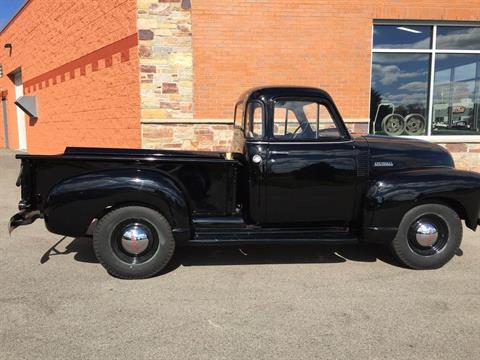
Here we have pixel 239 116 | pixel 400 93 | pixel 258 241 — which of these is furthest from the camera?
pixel 400 93

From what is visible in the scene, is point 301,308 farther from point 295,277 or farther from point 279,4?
point 279,4

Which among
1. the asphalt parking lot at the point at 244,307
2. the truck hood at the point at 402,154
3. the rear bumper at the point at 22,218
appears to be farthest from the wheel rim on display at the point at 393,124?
the rear bumper at the point at 22,218

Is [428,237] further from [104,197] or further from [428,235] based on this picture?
[104,197]

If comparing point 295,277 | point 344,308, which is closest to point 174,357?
point 344,308

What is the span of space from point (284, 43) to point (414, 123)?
10.9ft

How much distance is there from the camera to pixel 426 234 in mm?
4773

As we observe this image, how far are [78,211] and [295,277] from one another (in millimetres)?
2236

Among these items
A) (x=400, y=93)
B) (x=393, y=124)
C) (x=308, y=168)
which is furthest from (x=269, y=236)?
(x=400, y=93)

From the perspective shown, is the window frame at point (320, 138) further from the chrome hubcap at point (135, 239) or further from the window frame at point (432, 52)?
the window frame at point (432, 52)

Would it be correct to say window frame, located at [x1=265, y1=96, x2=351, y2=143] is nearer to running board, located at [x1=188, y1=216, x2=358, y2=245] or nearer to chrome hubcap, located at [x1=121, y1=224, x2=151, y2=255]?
running board, located at [x1=188, y1=216, x2=358, y2=245]

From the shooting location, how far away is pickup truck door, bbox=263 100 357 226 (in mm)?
4660

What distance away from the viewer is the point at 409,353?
308cm

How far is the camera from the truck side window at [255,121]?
4.78 m

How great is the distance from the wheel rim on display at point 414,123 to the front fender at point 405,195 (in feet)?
17.1
